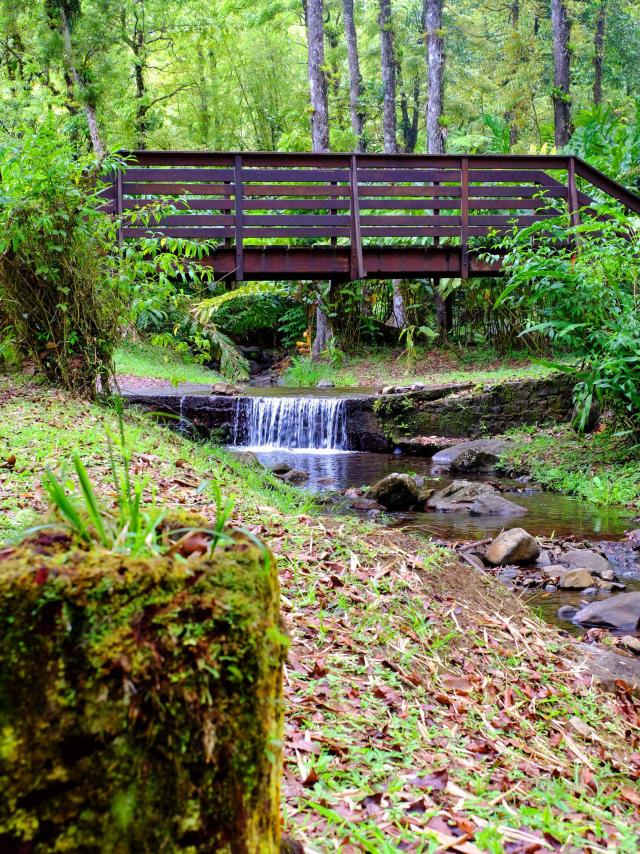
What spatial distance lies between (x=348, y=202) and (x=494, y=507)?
621 cm

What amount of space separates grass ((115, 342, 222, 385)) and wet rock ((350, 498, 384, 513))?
25.2ft

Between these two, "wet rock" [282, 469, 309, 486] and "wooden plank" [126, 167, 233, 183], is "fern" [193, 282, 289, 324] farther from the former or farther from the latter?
"wet rock" [282, 469, 309, 486]

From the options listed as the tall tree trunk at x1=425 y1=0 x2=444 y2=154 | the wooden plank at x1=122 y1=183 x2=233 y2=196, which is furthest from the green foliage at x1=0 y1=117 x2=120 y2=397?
the tall tree trunk at x1=425 y1=0 x2=444 y2=154

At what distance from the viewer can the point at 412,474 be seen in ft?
30.6

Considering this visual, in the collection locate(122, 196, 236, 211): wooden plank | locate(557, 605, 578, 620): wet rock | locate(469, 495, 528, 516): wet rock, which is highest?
locate(122, 196, 236, 211): wooden plank

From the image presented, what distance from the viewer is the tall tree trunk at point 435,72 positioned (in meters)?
17.8

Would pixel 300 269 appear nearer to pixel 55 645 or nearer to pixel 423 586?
pixel 423 586

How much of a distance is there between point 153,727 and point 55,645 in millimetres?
196

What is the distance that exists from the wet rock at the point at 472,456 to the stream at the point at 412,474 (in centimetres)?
19

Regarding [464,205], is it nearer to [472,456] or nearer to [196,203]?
[196,203]

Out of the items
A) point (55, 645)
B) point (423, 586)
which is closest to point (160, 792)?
point (55, 645)

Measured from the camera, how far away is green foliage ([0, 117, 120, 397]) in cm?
624

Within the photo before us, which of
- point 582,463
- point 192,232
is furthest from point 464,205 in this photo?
point 582,463

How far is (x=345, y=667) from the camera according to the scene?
2904 millimetres
